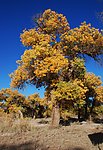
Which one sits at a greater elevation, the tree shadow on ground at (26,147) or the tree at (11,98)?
the tree at (11,98)

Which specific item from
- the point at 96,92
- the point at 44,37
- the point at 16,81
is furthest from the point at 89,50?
the point at 96,92

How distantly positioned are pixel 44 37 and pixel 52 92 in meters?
4.50

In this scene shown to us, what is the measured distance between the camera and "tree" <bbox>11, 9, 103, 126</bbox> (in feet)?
72.6

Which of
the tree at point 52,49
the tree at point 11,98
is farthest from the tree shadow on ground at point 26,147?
the tree at point 11,98

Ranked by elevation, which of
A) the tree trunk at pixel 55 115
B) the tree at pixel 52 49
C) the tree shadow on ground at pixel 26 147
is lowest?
the tree shadow on ground at pixel 26 147

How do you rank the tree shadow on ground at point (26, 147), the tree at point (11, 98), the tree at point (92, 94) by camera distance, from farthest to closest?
the tree at point (11, 98)
the tree at point (92, 94)
the tree shadow on ground at point (26, 147)

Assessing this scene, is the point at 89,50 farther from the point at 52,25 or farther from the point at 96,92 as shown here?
the point at 96,92

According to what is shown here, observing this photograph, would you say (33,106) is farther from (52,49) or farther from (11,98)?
(52,49)

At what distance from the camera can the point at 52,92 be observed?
73.5 ft

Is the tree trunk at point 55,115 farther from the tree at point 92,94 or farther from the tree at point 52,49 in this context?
the tree at point 92,94

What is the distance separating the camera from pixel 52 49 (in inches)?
906

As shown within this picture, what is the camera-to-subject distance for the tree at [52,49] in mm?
22125

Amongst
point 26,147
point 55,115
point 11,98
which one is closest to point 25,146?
point 26,147

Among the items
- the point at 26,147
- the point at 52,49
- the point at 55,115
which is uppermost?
the point at 52,49
